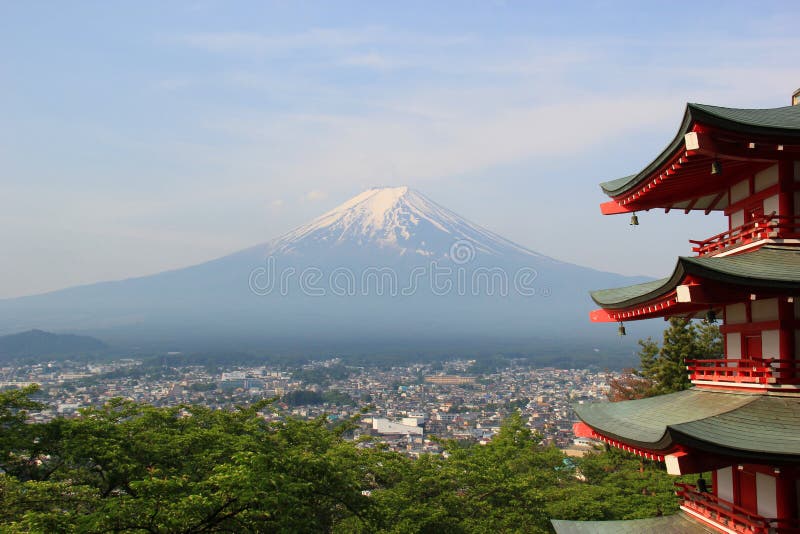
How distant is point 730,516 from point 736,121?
178 inches

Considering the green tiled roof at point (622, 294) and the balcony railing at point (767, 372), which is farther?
the green tiled roof at point (622, 294)

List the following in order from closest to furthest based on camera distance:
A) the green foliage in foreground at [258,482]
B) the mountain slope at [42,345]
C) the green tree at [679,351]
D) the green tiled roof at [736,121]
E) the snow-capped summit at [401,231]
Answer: the green tiled roof at [736,121]
the green foliage in foreground at [258,482]
the green tree at [679,351]
the mountain slope at [42,345]
the snow-capped summit at [401,231]

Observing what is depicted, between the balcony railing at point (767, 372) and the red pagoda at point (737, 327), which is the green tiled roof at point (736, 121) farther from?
the balcony railing at point (767, 372)

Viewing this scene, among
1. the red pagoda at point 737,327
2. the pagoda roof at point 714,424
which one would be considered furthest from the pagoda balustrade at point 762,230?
the pagoda roof at point 714,424

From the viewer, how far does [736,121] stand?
7.42 m

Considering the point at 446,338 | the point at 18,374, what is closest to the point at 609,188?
the point at 18,374

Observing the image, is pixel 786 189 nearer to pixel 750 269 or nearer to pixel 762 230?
pixel 762 230

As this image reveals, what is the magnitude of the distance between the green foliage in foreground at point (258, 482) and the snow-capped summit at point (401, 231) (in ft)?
500

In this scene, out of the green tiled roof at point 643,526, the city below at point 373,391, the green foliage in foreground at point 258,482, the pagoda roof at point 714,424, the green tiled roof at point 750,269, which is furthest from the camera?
the city below at point 373,391

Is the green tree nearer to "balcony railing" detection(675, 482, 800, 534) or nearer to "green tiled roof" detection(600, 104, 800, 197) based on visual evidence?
"balcony railing" detection(675, 482, 800, 534)

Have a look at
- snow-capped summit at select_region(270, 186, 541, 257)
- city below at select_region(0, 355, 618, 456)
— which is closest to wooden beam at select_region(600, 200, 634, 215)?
city below at select_region(0, 355, 618, 456)

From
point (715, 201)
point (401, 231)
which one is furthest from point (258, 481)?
point (401, 231)

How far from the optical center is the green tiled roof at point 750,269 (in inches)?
286

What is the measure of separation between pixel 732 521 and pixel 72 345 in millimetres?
135147
